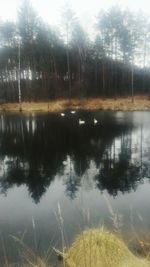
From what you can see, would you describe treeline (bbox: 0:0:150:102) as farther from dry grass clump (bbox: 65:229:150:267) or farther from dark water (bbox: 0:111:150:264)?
dry grass clump (bbox: 65:229:150:267)

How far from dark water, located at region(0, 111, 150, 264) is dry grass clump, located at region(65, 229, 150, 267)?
415 millimetres

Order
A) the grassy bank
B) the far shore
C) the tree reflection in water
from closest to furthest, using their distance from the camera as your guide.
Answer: the grassy bank → the tree reflection in water → the far shore

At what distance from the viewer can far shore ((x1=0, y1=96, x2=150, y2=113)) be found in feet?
124

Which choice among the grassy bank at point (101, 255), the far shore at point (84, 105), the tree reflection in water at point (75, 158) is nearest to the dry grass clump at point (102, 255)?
the grassy bank at point (101, 255)

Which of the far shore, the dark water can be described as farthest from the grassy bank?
the far shore

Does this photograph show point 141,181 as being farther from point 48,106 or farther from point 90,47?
point 90,47

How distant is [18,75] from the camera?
4522cm

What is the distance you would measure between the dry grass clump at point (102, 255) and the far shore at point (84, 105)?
31.6 m

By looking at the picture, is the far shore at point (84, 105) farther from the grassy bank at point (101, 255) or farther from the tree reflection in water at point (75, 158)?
the grassy bank at point (101, 255)

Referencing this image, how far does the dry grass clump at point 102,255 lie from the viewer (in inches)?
181

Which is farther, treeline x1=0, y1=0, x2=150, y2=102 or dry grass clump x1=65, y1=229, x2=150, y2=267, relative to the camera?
treeline x1=0, y1=0, x2=150, y2=102

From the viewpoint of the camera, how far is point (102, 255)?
4.79 meters

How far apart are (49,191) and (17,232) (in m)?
2.76

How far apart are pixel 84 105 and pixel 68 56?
10.1 m
